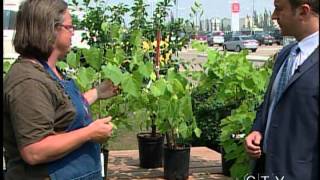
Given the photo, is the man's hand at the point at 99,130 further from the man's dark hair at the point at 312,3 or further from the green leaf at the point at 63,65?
the green leaf at the point at 63,65

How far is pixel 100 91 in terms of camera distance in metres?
2.74

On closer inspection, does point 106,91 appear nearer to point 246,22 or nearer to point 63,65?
point 63,65

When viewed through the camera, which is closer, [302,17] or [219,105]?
[302,17]

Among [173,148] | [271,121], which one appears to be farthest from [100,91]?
[173,148]

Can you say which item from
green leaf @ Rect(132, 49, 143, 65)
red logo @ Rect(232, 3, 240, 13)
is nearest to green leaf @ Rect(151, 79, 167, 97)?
green leaf @ Rect(132, 49, 143, 65)

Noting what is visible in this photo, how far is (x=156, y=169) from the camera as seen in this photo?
16.9 feet

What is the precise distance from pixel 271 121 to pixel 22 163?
981 millimetres

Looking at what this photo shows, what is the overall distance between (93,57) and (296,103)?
2.27m

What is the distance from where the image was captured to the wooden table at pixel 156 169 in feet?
16.0

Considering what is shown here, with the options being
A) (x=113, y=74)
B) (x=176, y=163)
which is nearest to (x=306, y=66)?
(x=113, y=74)

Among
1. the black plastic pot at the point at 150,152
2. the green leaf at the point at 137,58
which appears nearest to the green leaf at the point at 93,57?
the green leaf at the point at 137,58

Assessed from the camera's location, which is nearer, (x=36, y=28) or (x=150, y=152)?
(x=36, y=28)

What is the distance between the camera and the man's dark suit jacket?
1947mm

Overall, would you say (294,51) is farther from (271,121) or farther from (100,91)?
(100,91)
